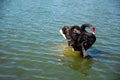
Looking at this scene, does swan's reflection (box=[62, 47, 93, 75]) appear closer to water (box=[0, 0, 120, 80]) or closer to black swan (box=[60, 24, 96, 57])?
water (box=[0, 0, 120, 80])

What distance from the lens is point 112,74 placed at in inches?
408

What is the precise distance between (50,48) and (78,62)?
1800 millimetres

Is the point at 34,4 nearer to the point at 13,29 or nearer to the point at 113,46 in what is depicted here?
the point at 13,29

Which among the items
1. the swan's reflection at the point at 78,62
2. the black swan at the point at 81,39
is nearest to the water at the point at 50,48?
the swan's reflection at the point at 78,62

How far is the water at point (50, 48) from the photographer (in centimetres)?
1022

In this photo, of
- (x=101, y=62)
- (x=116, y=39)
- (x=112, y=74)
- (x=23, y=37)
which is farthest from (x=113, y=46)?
(x=23, y=37)

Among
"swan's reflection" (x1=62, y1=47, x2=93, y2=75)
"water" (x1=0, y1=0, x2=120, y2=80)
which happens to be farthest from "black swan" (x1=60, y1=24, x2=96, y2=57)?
"water" (x1=0, y1=0, x2=120, y2=80)

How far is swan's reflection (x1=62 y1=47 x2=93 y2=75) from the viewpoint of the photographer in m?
11.0

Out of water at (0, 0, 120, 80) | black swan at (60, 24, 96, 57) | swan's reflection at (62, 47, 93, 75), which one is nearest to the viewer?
water at (0, 0, 120, 80)

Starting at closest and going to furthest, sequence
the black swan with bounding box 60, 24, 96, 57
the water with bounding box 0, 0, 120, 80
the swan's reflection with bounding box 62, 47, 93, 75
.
A: the water with bounding box 0, 0, 120, 80 < the swan's reflection with bounding box 62, 47, 93, 75 < the black swan with bounding box 60, 24, 96, 57

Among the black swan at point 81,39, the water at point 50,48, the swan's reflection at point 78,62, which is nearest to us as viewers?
the water at point 50,48

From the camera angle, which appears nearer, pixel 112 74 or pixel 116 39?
pixel 112 74

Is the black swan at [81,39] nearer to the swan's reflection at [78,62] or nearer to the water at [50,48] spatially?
the swan's reflection at [78,62]

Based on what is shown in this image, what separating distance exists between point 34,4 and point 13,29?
9192 mm
